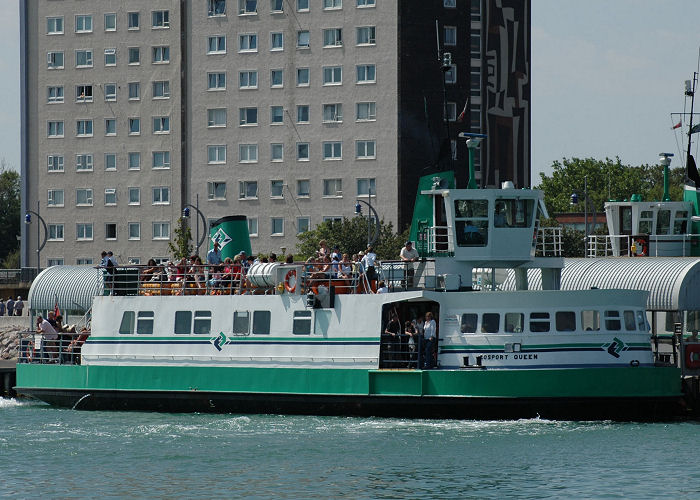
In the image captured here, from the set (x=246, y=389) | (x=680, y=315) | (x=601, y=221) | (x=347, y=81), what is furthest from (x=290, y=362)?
(x=601, y=221)

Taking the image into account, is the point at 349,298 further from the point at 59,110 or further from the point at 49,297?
the point at 59,110

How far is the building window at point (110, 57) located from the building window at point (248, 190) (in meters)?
13.3

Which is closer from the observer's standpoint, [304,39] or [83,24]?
[304,39]

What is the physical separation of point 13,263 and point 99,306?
87107mm

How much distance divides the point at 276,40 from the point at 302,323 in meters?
58.8

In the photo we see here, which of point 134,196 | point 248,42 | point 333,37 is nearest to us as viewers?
point 333,37

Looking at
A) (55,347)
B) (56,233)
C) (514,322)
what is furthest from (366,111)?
(514,322)

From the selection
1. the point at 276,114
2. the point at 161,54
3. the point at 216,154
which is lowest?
the point at 216,154

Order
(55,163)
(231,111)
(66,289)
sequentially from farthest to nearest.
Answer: (55,163), (231,111), (66,289)

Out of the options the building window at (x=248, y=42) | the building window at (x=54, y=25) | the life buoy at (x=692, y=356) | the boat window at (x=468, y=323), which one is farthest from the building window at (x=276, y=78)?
the life buoy at (x=692, y=356)

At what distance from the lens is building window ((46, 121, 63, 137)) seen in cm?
9831

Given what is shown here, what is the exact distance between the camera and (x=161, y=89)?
313 feet

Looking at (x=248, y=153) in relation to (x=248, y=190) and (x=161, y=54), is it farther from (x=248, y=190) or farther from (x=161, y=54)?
(x=161, y=54)

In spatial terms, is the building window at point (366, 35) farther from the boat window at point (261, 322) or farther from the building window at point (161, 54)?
the boat window at point (261, 322)
